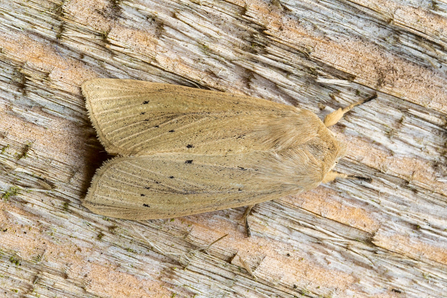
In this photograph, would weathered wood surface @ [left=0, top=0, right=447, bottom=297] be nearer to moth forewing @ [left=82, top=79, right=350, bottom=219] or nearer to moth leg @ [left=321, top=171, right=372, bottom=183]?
moth leg @ [left=321, top=171, right=372, bottom=183]

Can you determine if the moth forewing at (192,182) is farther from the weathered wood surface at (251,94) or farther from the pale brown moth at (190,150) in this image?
the weathered wood surface at (251,94)

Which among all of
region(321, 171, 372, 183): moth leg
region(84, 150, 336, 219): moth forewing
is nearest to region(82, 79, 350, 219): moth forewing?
region(84, 150, 336, 219): moth forewing

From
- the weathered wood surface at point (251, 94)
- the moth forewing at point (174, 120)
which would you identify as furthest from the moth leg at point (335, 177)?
the moth forewing at point (174, 120)

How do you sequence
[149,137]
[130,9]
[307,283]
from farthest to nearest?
1. [307,283]
2. [130,9]
3. [149,137]

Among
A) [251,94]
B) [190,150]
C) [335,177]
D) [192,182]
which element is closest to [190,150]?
[190,150]

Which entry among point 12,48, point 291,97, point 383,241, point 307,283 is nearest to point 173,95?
point 291,97

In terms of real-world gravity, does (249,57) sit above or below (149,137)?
above

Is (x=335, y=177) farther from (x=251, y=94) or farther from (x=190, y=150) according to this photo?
(x=190, y=150)

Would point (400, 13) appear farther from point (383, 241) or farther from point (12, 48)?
point (12, 48)
